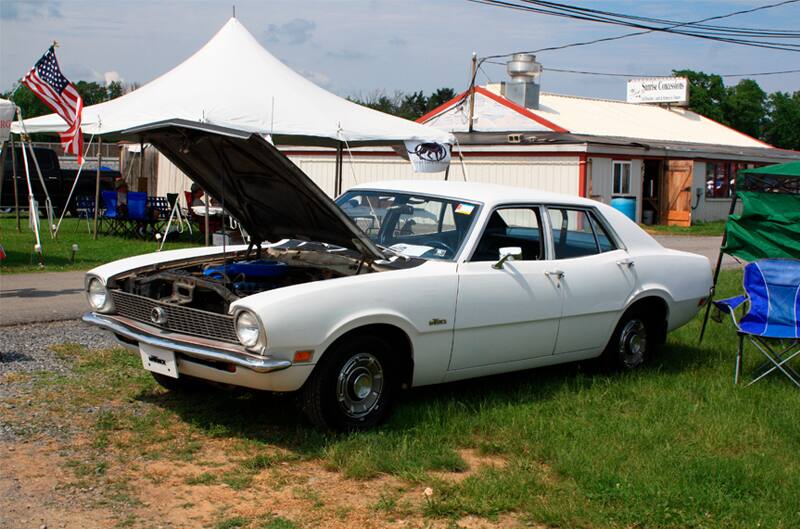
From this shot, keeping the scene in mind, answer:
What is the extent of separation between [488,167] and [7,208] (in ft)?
43.5

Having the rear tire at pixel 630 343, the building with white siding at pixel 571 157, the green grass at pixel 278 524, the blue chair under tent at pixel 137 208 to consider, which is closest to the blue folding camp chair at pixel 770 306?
the rear tire at pixel 630 343

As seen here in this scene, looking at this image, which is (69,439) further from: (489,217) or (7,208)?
(7,208)

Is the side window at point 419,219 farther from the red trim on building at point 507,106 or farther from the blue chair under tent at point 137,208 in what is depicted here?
the red trim on building at point 507,106

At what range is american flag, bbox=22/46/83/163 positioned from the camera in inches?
606

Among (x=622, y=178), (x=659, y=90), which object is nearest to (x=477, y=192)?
(x=622, y=178)

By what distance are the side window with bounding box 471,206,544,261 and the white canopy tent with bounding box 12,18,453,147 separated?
8.14 m

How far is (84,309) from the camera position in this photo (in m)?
9.85

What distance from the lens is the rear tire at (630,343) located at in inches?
290

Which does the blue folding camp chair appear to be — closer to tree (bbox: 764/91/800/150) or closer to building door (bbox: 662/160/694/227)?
building door (bbox: 662/160/694/227)

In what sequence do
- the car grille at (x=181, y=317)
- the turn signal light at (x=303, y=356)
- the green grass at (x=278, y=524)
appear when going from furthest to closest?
the car grille at (x=181, y=317)
the turn signal light at (x=303, y=356)
the green grass at (x=278, y=524)

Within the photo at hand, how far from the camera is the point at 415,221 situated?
22.0ft

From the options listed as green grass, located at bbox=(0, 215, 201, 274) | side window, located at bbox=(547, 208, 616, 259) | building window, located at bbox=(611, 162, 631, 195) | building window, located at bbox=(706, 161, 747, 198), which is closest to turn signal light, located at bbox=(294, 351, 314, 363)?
side window, located at bbox=(547, 208, 616, 259)

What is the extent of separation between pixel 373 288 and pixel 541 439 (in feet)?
4.64

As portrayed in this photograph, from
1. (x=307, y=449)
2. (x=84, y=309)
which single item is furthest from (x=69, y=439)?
(x=84, y=309)
